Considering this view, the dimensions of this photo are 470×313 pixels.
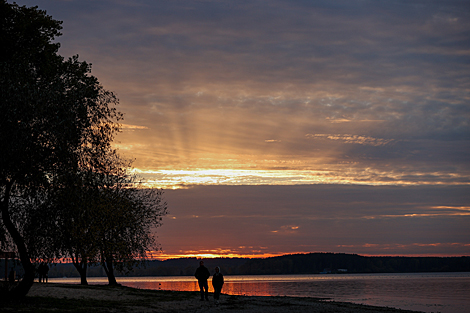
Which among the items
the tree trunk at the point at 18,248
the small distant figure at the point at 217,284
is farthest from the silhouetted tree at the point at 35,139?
the small distant figure at the point at 217,284

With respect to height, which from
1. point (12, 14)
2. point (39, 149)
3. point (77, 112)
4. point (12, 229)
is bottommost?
point (12, 229)

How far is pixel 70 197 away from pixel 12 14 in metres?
15.5

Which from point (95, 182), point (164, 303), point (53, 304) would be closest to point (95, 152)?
point (95, 182)

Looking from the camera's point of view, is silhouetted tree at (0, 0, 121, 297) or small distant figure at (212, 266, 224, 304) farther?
small distant figure at (212, 266, 224, 304)

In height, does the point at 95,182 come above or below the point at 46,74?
below

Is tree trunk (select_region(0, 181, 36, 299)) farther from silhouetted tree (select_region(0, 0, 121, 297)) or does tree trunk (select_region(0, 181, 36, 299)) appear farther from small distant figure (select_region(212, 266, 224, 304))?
small distant figure (select_region(212, 266, 224, 304))

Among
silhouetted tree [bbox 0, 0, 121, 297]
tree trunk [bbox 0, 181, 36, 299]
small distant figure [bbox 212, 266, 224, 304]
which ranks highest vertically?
silhouetted tree [bbox 0, 0, 121, 297]

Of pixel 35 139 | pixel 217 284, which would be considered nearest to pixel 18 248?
pixel 35 139

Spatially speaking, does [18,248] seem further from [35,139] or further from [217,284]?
[217,284]

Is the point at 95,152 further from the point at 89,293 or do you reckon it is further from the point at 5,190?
the point at 89,293

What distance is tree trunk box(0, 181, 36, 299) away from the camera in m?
22.9

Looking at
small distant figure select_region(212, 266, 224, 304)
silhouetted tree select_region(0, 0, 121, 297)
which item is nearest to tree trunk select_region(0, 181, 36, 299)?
silhouetted tree select_region(0, 0, 121, 297)

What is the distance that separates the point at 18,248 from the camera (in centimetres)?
2339

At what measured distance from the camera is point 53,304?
80.3 ft
